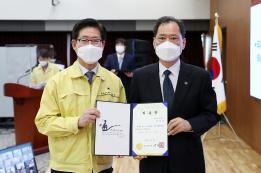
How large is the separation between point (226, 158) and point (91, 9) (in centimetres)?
513

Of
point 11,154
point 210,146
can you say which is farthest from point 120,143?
point 210,146

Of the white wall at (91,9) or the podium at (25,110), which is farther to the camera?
the white wall at (91,9)

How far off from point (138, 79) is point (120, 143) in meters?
0.34

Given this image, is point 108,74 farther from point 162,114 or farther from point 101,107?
point 162,114

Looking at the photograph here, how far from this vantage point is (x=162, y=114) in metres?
1.83

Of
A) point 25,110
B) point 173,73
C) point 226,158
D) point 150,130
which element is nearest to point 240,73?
point 226,158

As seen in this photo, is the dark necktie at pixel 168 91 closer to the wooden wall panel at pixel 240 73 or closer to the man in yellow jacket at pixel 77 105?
the man in yellow jacket at pixel 77 105

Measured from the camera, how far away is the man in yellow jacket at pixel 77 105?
6.03ft

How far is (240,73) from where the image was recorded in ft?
20.1

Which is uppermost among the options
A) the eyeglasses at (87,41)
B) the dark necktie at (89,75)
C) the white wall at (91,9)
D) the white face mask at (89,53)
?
the white wall at (91,9)

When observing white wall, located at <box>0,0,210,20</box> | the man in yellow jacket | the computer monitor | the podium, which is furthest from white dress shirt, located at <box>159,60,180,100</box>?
white wall, located at <box>0,0,210,20</box>

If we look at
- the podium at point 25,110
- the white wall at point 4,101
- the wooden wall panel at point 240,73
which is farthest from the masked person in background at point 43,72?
the wooden wall panel at point 240,73

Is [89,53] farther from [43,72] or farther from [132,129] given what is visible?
[43,72]

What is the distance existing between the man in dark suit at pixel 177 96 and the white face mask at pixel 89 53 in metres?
0.25
